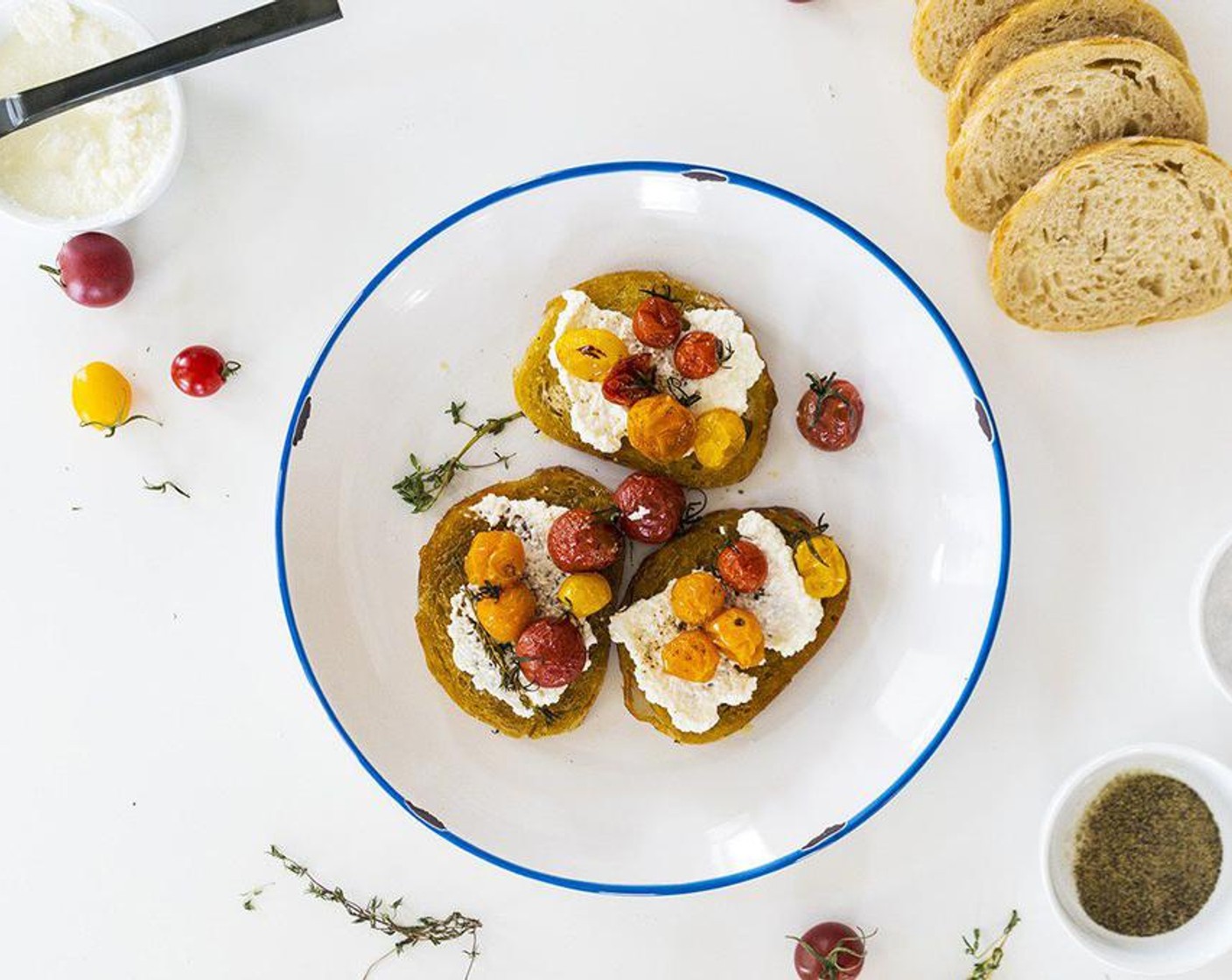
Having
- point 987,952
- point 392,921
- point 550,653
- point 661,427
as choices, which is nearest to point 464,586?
point 550,653

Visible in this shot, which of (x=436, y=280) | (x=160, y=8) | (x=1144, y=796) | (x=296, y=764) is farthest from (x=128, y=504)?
(x=1144, y=796)

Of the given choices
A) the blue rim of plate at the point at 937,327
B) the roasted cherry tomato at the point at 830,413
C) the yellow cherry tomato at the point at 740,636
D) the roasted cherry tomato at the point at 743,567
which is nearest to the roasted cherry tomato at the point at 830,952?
the blue rim of plate at the point at 937,327

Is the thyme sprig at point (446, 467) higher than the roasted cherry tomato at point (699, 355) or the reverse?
higher

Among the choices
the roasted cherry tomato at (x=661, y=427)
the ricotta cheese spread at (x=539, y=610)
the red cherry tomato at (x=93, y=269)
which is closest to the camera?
the roasted cherry tomato at (x=661, y=427)

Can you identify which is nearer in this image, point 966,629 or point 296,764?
point 966,629

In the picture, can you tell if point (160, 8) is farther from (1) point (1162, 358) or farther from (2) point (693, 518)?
(1) point (1162, 358)

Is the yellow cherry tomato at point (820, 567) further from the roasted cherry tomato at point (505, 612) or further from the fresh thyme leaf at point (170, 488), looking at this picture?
the fresh thyme leaf at point (170, 488)

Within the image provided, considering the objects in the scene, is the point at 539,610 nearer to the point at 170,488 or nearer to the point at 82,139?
the point at 170,488
